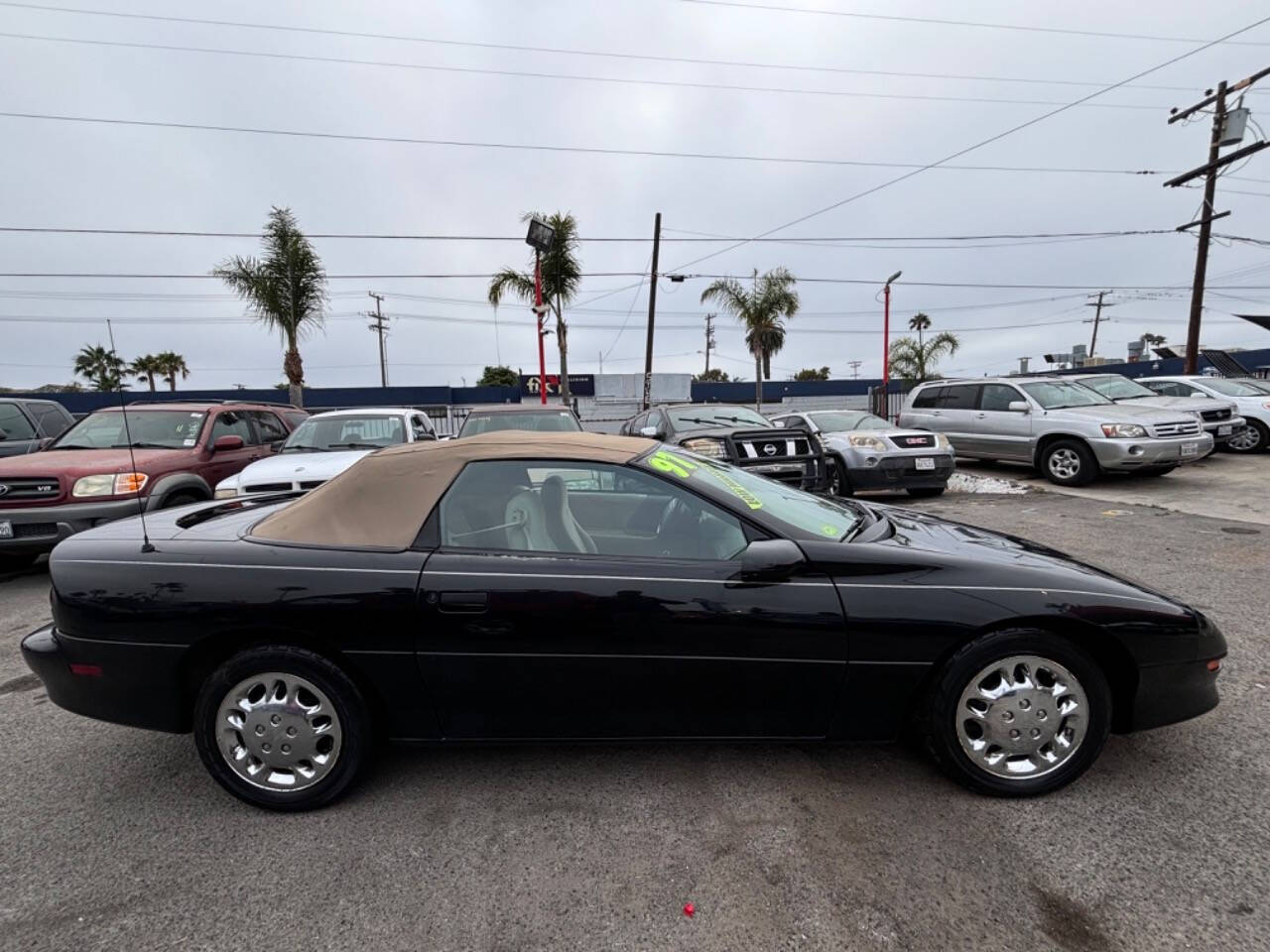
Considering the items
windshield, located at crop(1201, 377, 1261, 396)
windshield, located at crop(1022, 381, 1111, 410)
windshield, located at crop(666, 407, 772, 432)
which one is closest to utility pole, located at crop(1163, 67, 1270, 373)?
windshield, located at crop(1201, 377, 1261, 396)

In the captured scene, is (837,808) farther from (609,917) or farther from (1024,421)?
(1024,421)

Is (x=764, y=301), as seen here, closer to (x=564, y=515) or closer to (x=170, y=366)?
(x=564, y=515)

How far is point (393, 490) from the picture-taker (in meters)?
2.49

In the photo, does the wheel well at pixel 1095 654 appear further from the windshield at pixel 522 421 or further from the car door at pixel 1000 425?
the car door at pixel 1000 425

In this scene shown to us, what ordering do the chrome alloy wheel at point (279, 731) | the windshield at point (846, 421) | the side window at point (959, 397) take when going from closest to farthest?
1. the chrome alloy wheel at point (279, 731)
2. the windshield at point (846, 421)
3. the side window at point (959, 397)

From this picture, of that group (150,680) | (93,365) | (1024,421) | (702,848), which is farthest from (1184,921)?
(93,365)

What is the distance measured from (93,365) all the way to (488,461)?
5973 centimetres

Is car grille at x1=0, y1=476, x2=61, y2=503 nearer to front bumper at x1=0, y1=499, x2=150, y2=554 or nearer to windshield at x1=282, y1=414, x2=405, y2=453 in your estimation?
Result: front bumper at x1=0, y1=499, x2=150, y2=554

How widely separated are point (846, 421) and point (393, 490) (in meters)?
8.34

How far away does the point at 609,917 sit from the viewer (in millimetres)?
1796

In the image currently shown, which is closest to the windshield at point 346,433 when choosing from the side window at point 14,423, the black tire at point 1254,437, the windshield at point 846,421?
the side window at point 14,423

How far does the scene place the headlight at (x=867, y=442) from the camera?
8320 mm

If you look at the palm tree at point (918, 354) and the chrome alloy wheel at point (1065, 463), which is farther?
the palm tree at point (918, 354)

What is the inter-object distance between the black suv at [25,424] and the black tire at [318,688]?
826 cm
